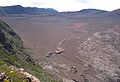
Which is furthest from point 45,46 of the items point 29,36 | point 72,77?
point 72,77

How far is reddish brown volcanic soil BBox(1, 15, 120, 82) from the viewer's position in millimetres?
87750

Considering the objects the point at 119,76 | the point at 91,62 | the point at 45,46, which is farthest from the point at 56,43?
the point at 119,76

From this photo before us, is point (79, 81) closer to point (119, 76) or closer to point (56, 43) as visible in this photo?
point (119, 76)

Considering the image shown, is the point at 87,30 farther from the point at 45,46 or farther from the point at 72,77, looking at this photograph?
the point at 72,77

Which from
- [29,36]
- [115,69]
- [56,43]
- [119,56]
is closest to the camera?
[115,69]

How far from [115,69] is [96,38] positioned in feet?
82.9

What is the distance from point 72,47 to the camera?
361 feet

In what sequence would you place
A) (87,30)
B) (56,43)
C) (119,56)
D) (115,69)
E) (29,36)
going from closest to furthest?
1. (115,69)
2. (119,56)
3. (56,43)
4. (29,36)
5. (87,30)

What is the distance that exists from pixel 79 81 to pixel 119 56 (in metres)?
29.1

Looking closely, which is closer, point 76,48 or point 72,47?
point 76,48

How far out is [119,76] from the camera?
92688mm

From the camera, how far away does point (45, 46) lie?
4358 inches

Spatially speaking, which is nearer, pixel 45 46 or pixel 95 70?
pixel 95 70

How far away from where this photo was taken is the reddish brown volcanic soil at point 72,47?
288 feet
